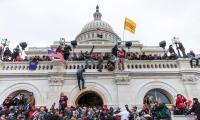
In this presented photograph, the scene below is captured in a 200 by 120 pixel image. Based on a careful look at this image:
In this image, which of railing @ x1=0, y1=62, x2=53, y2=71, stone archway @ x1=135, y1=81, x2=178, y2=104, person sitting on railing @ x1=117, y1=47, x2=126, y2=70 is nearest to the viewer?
stone archway @ x1=135, y1=81, x2=178, y2=104

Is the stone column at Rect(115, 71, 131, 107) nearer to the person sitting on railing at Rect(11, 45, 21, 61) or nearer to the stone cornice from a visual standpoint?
the stone cornice

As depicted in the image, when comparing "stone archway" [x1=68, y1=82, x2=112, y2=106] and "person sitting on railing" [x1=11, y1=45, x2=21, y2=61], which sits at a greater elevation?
"person sitting on railing" [x1=11, y1=45, x2=21, y2=61]

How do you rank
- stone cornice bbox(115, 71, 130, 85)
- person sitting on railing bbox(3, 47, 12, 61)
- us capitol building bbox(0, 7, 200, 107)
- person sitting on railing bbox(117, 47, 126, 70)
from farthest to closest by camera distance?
person sitting on railing bbox(3, 47, 12, 61), person sitting on railing bbox(117, 47, 126, 70), stone cornice bbox(115, 71, 130, 85), us capitol building bbox(0, 7, 200, 107)

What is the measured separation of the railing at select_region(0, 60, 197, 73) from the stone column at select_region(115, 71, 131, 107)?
110cm

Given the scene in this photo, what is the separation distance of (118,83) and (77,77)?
12.9 feet

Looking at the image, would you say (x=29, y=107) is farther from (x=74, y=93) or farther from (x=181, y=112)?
(x=181, y=112)

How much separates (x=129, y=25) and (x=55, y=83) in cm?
1381

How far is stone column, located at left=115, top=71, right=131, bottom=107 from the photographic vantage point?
791 inches

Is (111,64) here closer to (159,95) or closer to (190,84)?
(159,95)

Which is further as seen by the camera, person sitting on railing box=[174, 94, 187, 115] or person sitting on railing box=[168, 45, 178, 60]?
person sitting on railing box=[168, 45, 178, 60]

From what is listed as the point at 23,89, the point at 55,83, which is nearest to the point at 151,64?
the point at 55,83

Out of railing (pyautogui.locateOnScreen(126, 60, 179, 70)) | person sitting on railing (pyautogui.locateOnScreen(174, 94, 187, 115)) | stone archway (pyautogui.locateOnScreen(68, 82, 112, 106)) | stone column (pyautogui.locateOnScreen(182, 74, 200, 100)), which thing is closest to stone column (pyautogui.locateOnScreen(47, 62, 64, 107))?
stone archway (pyautogui.locateOnScreen(68, 82, 112, 106))

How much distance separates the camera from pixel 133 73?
2142 centimetres

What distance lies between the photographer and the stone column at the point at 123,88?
Answer: 2009 centimetres
